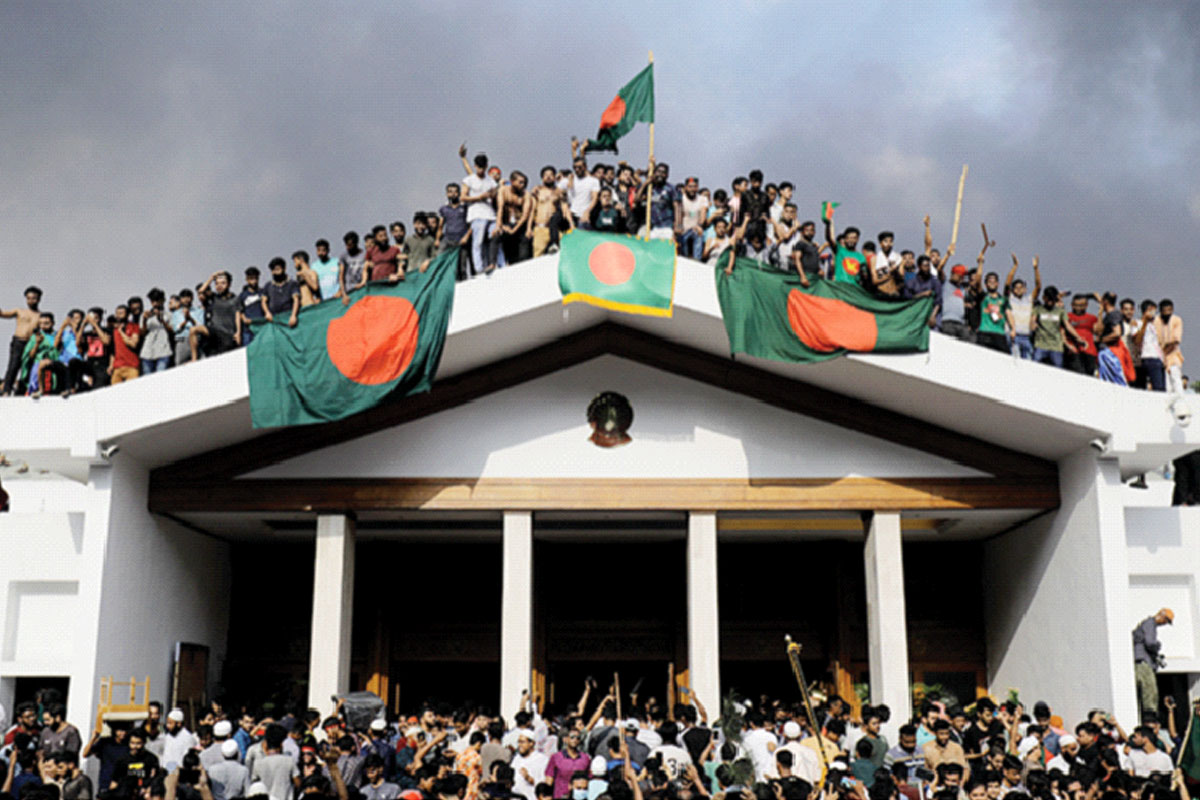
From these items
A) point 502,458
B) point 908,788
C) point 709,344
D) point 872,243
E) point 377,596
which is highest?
point 872,243

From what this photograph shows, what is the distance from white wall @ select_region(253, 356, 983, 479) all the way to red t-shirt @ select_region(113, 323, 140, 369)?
6.81ft

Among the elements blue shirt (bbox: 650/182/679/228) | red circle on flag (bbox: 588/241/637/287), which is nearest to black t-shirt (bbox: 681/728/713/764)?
red circle on flag (bbox: 588/241/637/287)

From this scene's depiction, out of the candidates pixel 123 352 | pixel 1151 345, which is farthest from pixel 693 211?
pixel 123 352

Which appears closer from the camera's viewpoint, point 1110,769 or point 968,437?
point 1110,769

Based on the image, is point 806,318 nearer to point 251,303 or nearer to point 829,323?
point 829,323

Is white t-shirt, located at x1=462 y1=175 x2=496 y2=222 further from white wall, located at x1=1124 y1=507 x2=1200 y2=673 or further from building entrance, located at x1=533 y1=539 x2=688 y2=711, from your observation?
white wall, located at x1=1124 y1=507 x2=1200 y2=673

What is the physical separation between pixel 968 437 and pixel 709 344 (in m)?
3.60

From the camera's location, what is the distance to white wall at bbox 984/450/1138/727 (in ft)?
47.9

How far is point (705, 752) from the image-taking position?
36.5ft

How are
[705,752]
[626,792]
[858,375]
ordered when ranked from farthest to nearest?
1. [858,375]
2. [705,752]
3. [626,792]

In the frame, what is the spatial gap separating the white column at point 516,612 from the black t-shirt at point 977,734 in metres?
5.32

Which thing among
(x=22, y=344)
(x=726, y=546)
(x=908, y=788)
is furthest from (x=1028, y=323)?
(x=22, y=344)

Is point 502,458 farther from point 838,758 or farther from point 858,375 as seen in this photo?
point 838,758

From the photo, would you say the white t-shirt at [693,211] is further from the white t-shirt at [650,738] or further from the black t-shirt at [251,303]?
the white t-shirt at [650,738]
